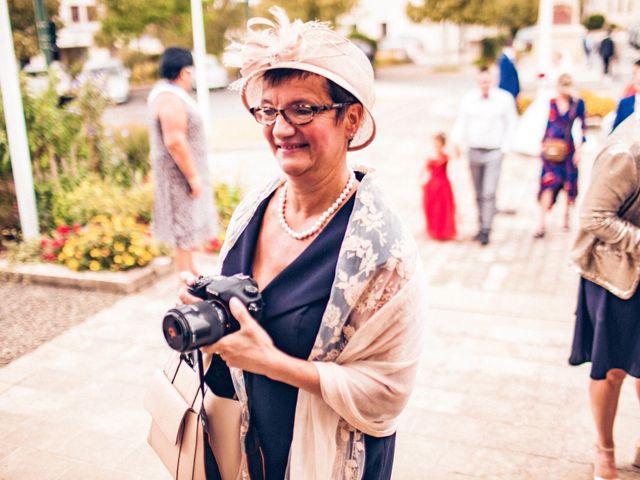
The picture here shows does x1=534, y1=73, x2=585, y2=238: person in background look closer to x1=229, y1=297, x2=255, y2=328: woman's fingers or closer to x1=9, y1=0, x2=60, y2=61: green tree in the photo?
x1=229, y1=297, x2=255, y2=328: woman's fingers

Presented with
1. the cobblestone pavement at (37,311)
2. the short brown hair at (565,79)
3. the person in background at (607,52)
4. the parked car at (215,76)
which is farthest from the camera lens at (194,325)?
the parked car at (215,76)

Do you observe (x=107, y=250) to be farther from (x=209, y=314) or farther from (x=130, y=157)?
(x=209, y=314)

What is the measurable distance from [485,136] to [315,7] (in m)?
32.5

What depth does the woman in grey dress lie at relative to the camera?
531 centimetres

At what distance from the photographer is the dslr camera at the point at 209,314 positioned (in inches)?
67.9

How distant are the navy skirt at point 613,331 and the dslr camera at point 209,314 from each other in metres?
1.81

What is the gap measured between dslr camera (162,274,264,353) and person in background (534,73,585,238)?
654 cm

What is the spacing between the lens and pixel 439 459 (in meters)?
3.65

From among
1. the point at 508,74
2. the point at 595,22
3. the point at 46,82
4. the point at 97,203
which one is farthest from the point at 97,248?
the point at 595,22

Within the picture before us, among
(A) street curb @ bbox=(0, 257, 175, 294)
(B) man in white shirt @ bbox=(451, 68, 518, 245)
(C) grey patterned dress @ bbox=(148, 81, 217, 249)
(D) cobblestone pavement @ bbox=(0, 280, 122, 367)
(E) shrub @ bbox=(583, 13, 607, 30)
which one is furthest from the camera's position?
(E) shrub @ bbox=(583, 13, 607, 30)

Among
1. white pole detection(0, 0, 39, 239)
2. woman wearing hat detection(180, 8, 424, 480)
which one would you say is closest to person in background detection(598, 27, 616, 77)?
white pole detection(0, 0, 39, 239)

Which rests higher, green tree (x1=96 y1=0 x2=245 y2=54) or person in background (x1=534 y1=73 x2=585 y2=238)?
green tree (x1=96 y1=0 x2=245 y2=54)

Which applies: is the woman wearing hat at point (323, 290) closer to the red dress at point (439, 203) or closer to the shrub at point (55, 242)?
the shrub at point (55, 242)

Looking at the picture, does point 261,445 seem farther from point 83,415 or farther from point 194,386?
point 83,415
